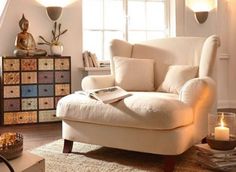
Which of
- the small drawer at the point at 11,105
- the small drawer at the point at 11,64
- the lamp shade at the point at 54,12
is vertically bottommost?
→ the small drawer at the point at 11,105

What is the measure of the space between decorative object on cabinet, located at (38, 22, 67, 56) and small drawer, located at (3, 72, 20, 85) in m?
0.51

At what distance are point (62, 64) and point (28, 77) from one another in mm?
402

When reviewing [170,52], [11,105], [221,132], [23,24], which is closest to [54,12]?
[23,24]

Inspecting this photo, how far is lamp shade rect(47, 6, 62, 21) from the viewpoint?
12.7 ft

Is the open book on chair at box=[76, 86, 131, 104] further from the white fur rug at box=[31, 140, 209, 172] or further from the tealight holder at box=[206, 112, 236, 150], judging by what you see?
the tealight holder at box=[206, 112, 236, 150]

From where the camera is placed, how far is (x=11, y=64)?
3.53 m

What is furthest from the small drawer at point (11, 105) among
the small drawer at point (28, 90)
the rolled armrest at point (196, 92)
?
the rolled armrest at point (196, 92)

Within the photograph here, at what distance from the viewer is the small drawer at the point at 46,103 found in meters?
3.67

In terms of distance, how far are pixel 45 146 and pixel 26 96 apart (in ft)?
3.42

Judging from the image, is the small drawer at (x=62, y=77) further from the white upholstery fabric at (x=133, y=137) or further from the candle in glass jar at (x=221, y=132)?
the candle in glass jar at (x=221, y=132)

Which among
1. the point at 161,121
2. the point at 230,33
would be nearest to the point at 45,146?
the point at 161,121

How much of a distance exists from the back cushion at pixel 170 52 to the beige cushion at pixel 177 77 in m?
0.13

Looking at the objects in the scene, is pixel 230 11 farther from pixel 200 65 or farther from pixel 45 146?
pixel 45 146

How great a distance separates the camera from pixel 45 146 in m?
2.72
